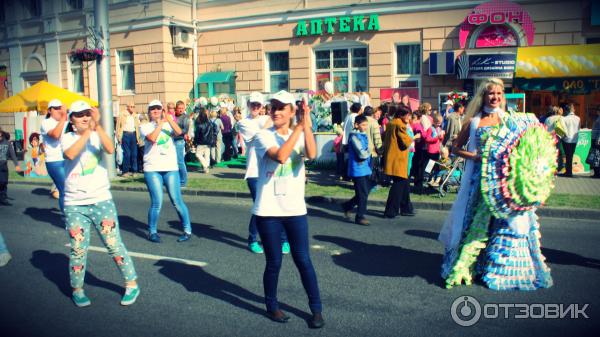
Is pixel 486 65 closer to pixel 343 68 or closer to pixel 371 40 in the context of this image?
pixel 371 40

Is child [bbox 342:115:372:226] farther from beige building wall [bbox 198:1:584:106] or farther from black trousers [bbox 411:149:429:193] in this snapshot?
beige building wall [bbox 198:1:584:106]

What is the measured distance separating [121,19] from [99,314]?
20.4m

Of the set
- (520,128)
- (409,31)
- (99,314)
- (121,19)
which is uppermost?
(121,19)

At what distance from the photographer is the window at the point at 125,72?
75.2 ft

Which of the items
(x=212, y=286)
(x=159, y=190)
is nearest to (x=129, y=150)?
(x=159, y=190)

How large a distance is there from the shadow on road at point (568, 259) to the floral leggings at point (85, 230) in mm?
4727

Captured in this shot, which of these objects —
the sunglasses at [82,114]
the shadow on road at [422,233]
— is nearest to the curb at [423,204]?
the shadow on road at [422,233]

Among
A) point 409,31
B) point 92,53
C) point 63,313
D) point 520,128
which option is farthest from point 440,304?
point 409,31

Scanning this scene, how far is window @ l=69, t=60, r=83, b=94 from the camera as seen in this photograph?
24.7 metres

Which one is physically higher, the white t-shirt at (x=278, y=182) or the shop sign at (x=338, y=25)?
the shop sign at (x=338, y=25)

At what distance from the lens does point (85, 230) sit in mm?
4734

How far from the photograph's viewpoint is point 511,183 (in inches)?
181

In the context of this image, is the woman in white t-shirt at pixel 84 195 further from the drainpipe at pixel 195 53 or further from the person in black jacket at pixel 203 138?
the drainpipe at pixel 195 53

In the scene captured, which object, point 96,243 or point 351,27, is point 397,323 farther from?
point 351,27
